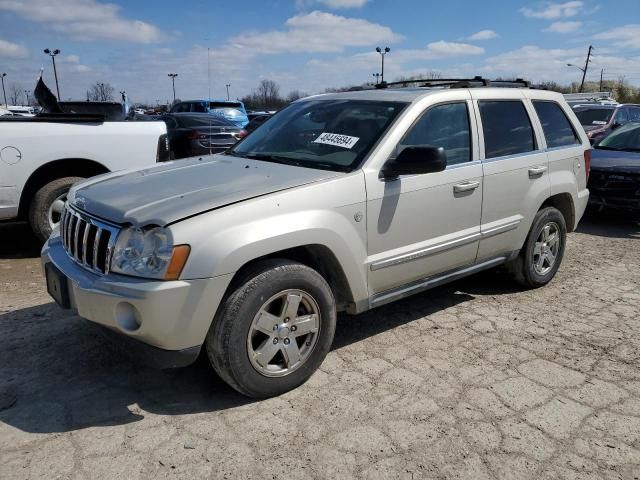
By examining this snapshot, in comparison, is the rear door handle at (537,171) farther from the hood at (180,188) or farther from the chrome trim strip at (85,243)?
the chrome trim strip at (85,243)

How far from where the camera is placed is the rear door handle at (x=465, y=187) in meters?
3.83

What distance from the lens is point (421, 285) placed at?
3826 millimetres

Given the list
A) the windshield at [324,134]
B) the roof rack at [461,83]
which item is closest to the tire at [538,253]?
the roof rack at [461,83]

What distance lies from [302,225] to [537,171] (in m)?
2.52

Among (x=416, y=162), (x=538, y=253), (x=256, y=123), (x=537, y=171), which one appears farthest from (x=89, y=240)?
(x=538, y=253)

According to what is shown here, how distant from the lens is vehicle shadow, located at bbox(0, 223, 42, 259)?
6012 mm

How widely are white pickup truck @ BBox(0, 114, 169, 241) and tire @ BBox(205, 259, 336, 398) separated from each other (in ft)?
12.1

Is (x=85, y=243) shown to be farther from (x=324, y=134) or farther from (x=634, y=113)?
(x=634, y=113)

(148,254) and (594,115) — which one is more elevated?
(594,115)

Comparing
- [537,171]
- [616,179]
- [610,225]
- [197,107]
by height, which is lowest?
[610,225]

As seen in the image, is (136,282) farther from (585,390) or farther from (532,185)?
(532,185)

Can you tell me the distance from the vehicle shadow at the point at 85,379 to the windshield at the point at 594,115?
10.6m

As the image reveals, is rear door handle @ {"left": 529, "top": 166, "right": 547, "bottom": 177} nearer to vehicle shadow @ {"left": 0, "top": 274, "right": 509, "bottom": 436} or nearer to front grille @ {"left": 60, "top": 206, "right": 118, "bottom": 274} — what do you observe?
vehicle shadow @ {"left": 0, "top": 274, "right": 509, "bottom": 436}

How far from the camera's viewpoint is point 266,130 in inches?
170
